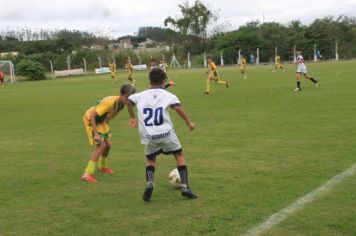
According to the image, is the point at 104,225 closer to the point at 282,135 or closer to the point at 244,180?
the point at 244,180

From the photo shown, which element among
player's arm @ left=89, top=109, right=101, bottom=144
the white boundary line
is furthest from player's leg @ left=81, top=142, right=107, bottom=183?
the white boundary line

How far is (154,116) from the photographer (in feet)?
17.8

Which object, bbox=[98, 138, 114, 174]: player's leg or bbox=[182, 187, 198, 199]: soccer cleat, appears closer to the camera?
bbox=[182, 187, 198, 199]: soccer cleat

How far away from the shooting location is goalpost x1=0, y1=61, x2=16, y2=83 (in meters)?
45.5

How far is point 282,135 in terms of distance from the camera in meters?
9.56

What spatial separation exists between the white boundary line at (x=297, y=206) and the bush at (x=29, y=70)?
147 ft

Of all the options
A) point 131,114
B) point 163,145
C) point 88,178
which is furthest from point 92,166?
point 163,145

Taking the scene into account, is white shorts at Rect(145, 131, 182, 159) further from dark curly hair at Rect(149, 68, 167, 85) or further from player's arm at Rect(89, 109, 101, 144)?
player's arm at Rect(89, 109, 101, 144)

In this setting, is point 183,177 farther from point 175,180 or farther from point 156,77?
point 156,77

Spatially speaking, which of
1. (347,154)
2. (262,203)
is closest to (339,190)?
(262,203)

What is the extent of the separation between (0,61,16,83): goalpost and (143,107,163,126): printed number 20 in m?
42.8

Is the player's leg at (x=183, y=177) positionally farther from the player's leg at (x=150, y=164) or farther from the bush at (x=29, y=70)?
the bush at (x=29, y=70)

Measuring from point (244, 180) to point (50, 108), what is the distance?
Answer: 12869 millimetres

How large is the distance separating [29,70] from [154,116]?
1762 inches
